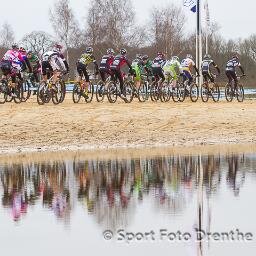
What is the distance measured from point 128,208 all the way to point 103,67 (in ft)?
64.3

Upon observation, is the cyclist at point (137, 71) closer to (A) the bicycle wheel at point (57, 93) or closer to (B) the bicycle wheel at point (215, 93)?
(B) the bicycle wheel at point (215, 93)

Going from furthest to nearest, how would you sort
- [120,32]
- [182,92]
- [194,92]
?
[120,32] < [194,92] < [182,92]

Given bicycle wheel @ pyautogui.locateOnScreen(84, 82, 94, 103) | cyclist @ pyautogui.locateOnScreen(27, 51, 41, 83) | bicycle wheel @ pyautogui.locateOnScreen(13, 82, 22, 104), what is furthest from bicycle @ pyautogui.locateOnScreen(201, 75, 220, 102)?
bicycle wheel @ pyautogui.locateOnScreen(13, 82, 22, 104)

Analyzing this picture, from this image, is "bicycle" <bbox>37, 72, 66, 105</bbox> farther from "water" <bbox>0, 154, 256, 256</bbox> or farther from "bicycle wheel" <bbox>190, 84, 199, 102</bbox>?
"water" <bbox>0, 154, 256, 256</bbox>

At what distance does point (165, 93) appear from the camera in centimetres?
3372

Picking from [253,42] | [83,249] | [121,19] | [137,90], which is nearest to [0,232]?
[83,249]

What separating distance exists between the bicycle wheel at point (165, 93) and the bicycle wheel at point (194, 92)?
1.00 m

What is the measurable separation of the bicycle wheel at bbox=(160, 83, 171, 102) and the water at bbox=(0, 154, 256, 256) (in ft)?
57.1

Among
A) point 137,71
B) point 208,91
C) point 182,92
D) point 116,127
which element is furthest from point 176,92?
point 116,127

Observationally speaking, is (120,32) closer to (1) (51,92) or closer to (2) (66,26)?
(2) (66,26)

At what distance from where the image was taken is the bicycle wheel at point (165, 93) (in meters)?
33.6

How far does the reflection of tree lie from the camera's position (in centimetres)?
1074

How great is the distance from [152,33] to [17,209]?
70127mm

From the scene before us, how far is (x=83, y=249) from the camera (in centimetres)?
832
